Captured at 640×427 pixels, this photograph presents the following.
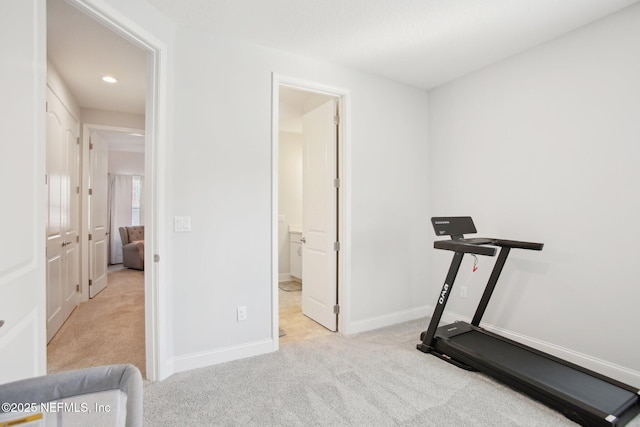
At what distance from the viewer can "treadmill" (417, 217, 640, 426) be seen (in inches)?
69.5

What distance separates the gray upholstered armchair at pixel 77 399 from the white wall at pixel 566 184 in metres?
2.97

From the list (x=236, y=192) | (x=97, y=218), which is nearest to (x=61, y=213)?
(x=97, y=218)

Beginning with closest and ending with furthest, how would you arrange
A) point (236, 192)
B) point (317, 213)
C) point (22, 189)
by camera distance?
1. point (22, 189)
2. point (236, 192)
3. point (317, 213)

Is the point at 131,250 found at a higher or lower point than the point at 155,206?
lower

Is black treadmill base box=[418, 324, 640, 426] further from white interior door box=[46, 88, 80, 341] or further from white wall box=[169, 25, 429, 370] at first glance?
white interior door box=[46, 88, 80, 341]

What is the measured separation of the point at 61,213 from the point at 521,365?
14.9ft

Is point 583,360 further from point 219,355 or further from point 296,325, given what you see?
point 219,355

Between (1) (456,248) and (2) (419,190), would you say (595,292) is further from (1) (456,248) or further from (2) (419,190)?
(2) (419,190)

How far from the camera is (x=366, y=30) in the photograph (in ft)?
8.03

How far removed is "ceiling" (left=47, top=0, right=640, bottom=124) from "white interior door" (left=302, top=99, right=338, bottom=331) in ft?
2.34

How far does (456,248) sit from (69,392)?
8.23 ft

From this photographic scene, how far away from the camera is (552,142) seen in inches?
102

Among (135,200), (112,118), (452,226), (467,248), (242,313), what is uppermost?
(112,118)

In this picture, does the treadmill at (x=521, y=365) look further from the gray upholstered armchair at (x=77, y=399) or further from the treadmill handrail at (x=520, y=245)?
the gray upholstered armchair at (x=77, y=399)
